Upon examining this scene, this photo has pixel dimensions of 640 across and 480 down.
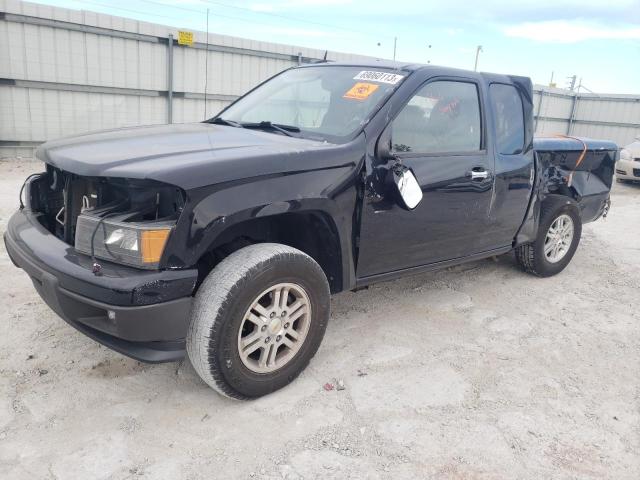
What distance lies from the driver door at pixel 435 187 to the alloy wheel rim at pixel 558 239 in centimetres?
132

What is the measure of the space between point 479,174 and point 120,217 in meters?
2.46

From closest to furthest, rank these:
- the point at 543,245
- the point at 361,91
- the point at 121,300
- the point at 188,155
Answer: the point at 121,300, the point at 188,155, the point at 361,91, the point at 543,245

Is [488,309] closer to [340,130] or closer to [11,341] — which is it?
[340,130]

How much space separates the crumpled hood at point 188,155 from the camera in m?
2.37

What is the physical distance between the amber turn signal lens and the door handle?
88.6 inches

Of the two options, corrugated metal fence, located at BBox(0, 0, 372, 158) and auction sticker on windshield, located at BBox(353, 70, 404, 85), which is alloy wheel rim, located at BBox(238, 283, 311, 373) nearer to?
auction sticker on windshield, located at BBox(353, 70, 404, 85)

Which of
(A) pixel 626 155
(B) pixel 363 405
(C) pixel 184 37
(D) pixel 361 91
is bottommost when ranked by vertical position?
(B) pixel 363 405

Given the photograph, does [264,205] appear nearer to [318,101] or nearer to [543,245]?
[318,101]

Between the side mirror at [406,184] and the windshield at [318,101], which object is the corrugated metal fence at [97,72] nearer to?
the windshield at [318,101]

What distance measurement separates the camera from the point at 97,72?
10477mm

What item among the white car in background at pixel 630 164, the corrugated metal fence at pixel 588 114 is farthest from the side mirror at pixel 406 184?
the corrugated metal fence at pixel 588 114

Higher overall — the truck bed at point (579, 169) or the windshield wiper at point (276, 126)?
the windshield wiper at point (276, 126)

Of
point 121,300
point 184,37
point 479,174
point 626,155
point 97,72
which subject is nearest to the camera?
point 121,300

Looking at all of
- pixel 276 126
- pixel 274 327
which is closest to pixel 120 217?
pixel 274 327
